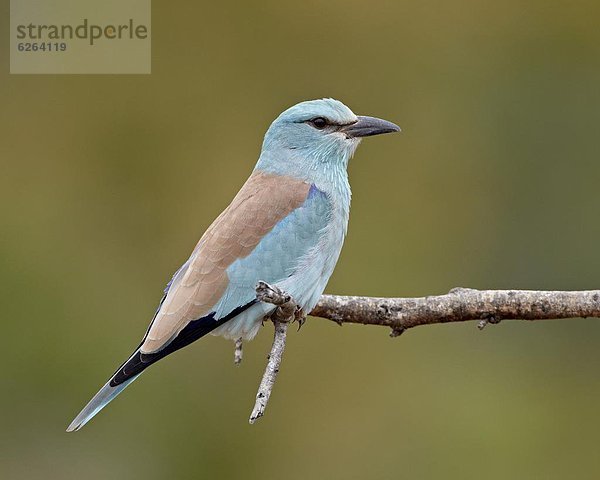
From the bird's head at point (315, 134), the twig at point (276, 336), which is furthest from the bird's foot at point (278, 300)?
the bird's head at point (315, 134)

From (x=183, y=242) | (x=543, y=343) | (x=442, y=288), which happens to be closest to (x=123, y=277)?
(x=183, y=242)

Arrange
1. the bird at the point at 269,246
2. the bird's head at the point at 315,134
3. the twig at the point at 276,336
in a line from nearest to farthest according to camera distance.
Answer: the twig at the point at 276,336, the bird at the point at 269,246, the bird's head at the point at 315,134

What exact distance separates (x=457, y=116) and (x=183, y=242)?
180 cm

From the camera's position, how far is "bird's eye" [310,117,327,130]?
3.96m

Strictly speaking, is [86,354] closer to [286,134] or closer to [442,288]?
[442,288]

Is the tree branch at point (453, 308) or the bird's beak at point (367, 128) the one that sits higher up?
the bird's beak at point (367, 128)

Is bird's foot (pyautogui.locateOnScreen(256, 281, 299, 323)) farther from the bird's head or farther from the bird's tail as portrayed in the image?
the bird's head

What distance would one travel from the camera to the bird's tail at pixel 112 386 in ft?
11.3

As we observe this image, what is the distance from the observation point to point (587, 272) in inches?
253

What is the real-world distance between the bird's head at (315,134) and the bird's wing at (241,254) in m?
0.17

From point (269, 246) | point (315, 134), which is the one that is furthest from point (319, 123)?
point (269, 246)
